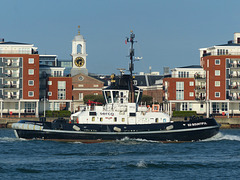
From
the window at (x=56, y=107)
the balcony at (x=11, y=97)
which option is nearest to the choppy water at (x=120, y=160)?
the balcony at (x=11, y=97)

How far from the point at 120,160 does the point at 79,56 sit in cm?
10929

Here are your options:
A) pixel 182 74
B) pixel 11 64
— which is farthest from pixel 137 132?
pixel 182 74

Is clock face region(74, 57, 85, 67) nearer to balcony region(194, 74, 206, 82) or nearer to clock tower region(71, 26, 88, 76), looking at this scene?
clock tower region(71, 26, 88, 76)

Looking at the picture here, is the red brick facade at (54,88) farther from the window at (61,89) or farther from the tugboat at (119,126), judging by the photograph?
the tugboat at (119,126)

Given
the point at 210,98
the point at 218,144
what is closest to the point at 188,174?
the point at 218,144

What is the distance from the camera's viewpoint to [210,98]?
11931cm

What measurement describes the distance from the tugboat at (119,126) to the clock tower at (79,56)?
90.4m

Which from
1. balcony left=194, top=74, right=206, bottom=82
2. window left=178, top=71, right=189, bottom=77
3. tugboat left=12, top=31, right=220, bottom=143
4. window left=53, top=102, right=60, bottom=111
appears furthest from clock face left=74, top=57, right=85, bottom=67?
tugboat left=12, top=31, right=220, bottom=143

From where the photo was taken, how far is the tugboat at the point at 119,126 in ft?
212

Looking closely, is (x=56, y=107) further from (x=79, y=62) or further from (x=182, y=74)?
(x=79, y=62)

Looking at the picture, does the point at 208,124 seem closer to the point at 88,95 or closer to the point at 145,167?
the point at 145,167

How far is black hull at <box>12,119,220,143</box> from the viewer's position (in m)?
64.6

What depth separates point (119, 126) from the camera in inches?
2549

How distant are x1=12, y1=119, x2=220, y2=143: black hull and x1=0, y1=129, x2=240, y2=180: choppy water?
0.97 m
